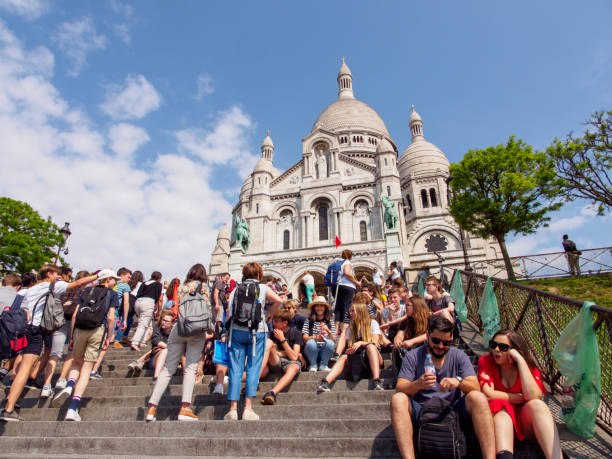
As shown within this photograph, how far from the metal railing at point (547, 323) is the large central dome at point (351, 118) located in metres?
35.5

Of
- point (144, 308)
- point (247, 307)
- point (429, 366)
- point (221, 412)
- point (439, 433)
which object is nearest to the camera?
point (439, 433)

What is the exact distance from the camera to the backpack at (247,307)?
4.42 metres

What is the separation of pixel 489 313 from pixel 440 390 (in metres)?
3.88

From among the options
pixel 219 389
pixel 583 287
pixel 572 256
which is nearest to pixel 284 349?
pixel 219 389

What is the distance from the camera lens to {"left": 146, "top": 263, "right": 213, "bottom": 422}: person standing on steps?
4.35 m

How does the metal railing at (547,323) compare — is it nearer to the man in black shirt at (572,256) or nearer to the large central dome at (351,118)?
the man in black shirt at (572,256)

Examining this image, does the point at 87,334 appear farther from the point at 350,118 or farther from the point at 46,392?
the point at 350,118

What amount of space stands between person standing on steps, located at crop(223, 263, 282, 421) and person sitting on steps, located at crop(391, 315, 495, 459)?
178 centimetres

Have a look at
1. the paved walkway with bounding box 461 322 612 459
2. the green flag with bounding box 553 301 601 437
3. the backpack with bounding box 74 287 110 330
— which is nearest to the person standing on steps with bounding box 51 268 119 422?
the backpack with bounding box 74 287 110 330

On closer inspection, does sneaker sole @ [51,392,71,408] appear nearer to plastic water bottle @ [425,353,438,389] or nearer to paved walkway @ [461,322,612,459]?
plastic water bottle @ [425,353,438,389]

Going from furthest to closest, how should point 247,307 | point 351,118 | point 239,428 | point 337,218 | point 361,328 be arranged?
point 351,118 → point 337,218 → point 361,328 → point 247,307 → point 239,428

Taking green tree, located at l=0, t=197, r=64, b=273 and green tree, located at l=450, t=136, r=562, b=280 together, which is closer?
green tree, located at l=450, t=136, r=562, b=280

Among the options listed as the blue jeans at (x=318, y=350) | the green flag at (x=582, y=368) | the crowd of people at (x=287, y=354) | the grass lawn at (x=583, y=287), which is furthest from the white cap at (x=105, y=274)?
the grass lawn at (x=583, y=287)

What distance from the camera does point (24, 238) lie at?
2473 cm
